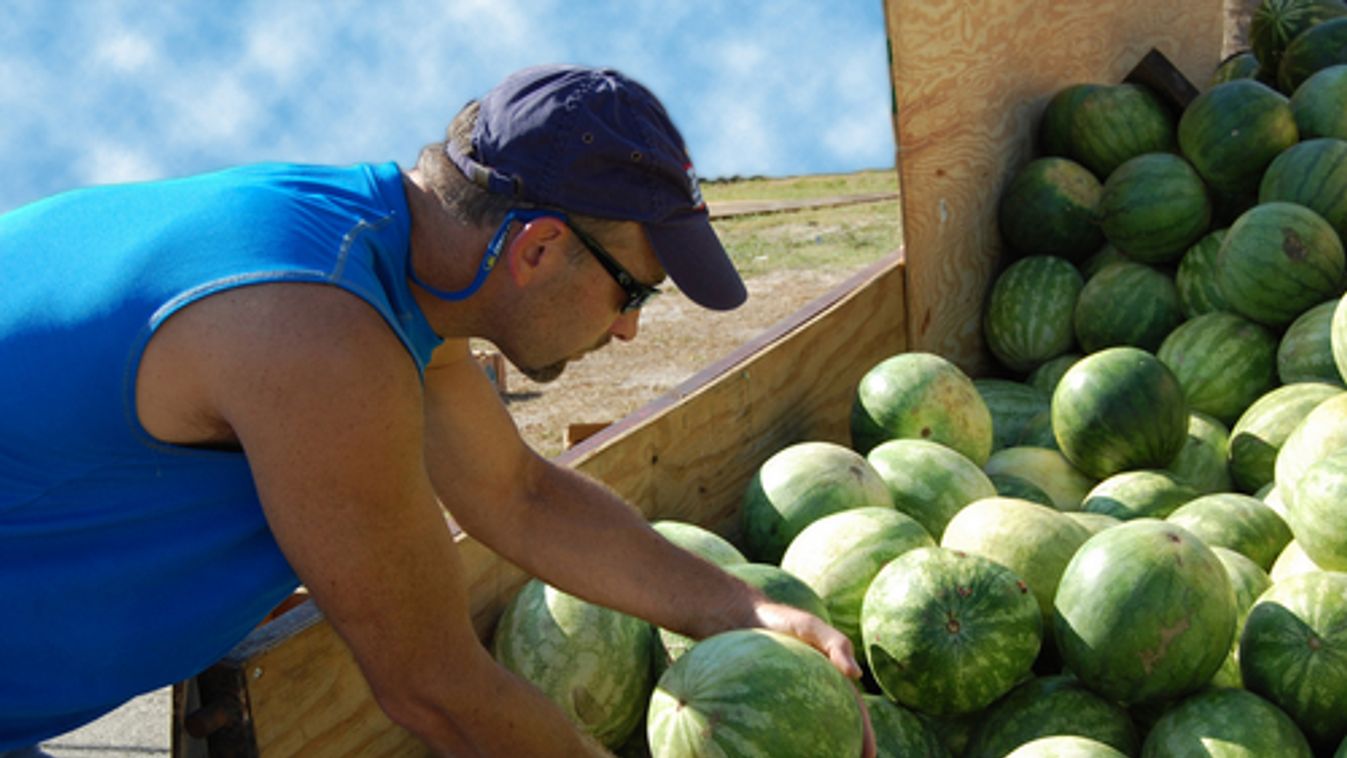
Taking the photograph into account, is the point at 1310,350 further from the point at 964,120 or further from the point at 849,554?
the point at 849,554

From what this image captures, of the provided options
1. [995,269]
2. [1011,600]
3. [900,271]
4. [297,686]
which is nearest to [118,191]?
[297,686]

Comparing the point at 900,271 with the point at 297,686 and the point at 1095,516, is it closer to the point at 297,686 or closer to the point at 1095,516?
the point at 1095,516

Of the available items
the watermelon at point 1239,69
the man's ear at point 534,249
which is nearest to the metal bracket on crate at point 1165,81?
the watermelon at point 1239,69

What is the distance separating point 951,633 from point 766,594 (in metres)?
0.35

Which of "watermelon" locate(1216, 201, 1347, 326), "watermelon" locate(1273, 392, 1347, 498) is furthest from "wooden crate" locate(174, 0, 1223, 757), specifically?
"watermelon" locate(1273, 392, 1347, 498)

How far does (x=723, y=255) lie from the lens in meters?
Result: 2.08

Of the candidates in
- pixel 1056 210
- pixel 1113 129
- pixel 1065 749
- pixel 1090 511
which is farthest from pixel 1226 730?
pixel 1113 129

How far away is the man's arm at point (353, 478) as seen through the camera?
1.55 metres

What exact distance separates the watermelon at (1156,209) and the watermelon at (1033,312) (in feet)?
0.75

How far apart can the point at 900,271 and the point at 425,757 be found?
2541 mm

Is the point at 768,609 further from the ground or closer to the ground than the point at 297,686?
closer to the ground

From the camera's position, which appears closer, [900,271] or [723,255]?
[723,255]

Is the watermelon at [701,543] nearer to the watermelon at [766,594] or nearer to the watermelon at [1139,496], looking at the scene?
the watermelon at [766,594]

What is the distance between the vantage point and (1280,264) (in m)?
3.89
